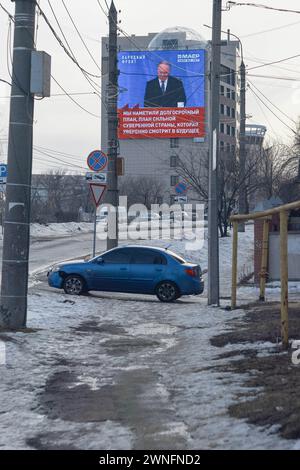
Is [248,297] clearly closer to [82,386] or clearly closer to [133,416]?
[82,386]

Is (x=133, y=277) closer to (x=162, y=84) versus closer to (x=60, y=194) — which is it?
(x=60, y=194)

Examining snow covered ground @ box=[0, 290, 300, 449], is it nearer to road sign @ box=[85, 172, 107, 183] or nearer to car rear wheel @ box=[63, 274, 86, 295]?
car rear wheel @ box=[63, 274, 86, 295]

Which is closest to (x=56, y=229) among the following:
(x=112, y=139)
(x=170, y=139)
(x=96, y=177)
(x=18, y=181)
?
(x=112, y=139)

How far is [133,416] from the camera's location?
7410 millimetres

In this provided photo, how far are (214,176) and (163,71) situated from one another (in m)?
90.1

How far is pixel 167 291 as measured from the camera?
62.5ft

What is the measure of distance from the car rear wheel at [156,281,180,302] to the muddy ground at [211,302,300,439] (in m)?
5.04

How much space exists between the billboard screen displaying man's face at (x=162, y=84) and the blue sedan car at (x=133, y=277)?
86.9 m

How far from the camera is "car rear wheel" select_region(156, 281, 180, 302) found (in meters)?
19.0

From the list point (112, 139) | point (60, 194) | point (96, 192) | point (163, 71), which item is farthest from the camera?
point (163, 71)

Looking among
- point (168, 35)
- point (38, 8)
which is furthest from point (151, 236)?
point (168, 35)

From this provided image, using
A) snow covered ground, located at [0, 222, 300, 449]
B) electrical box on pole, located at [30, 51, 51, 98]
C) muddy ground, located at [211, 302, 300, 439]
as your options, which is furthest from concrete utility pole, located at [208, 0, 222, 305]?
electrical box on pole, located at [30, 51, 51, 98]

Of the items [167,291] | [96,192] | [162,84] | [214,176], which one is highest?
[162,84]
